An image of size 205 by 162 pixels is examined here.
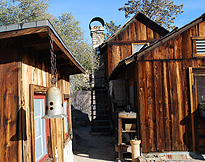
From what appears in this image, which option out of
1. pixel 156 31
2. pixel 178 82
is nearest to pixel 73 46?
pixel 156 31

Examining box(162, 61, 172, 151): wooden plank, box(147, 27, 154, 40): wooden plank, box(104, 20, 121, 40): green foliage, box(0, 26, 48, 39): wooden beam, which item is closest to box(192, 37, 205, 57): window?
box(162, 61, 172, 151): wooden plank

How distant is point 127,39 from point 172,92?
6.89m

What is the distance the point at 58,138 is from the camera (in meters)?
5.16

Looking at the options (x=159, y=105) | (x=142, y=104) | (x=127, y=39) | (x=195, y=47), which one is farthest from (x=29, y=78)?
(x=127, y=39)

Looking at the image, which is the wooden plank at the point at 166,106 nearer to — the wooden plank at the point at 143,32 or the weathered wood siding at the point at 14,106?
the weathered wood siding at the point at 14,106

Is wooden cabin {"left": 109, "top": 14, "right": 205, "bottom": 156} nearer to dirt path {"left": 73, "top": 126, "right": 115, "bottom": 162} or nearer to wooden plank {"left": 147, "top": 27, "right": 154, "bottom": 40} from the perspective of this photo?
dirt path {"left": 73, "top": 126, "right": 115, "bottom": 162}

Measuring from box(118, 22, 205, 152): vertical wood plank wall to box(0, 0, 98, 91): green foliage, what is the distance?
304 inches

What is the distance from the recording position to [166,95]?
6.94 metres

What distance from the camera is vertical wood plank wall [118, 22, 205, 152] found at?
6820mm

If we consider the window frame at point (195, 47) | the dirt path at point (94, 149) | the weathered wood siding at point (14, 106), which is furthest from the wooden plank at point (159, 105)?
the weathered wood siding at point (14, 106)

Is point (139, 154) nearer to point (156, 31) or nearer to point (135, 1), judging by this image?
point (156, 31)

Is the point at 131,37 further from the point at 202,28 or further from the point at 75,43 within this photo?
the point at 202,28

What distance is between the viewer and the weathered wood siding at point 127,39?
42.8ft

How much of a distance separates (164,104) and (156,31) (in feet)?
24.9
